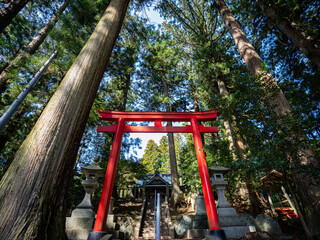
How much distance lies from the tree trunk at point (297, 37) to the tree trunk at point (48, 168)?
5.33 m

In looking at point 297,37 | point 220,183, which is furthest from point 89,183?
point 297,37

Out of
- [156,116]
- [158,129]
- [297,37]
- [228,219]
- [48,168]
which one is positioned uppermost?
[297,37]

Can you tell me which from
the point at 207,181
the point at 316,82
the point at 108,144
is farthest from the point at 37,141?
the point at 108,144

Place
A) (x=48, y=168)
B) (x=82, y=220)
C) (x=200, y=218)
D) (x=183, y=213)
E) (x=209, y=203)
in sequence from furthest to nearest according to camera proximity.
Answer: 1. (x=183, y=213)
2. (x=200, y=218)
3. (x=82, y=220)
4. (x=209, y=203)
5. (x=48, y=168)

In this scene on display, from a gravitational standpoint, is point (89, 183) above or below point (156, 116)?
below

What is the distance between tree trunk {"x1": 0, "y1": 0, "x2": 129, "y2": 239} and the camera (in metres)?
1.23

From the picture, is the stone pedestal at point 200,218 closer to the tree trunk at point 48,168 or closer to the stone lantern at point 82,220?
the stone lantern at point 82,220

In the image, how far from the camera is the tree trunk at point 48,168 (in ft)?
4.03

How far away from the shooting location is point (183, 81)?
12312 mm

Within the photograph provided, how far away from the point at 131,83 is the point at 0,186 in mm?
12278

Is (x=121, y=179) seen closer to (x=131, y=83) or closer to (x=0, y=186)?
(x=131, y=83)

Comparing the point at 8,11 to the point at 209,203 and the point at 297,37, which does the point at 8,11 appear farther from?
the point at 297,37

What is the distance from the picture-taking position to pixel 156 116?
5.49 meters

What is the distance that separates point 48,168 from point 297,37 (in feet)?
20.3
